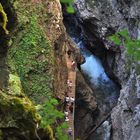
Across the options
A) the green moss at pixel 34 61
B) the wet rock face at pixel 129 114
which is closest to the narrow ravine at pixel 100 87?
the wet rock face at pixel 129 114

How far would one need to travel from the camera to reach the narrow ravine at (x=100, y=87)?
15852 millimetres

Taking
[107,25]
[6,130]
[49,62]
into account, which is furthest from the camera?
[107,25]

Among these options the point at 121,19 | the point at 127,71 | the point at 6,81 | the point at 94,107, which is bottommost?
the point at 6,81

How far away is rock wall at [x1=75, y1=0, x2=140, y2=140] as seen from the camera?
12594mm

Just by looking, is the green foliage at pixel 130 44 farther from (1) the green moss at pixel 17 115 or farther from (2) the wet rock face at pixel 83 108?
(2) the wet rock face at pixel 83 108

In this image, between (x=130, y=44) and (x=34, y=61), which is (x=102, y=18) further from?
(x=130, y=44)

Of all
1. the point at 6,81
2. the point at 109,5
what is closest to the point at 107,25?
the point at 109,5

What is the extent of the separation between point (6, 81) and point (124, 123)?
8.39m

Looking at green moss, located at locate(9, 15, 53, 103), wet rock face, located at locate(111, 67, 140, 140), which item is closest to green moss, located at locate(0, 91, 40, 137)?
green moss, located at locate(9, 15, 53, 103)

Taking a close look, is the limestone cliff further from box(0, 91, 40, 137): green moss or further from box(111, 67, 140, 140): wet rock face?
box(0, 91, 40, 137): green moss

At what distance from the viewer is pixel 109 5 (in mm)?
16828

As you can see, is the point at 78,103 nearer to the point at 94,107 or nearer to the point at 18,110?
the point at 94,107

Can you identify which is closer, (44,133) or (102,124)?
(44,133)

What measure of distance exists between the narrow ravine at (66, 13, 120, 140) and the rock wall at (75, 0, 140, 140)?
374 mm
